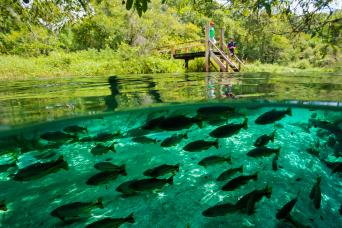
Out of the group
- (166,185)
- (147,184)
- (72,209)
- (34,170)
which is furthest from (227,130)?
(166,185)

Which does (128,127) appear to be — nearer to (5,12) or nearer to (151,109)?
(151,109)

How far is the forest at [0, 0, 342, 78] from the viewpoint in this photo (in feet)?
22.5

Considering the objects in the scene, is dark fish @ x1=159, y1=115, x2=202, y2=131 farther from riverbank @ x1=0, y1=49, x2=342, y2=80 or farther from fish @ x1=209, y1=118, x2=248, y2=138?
riverbank @ x1=0, y1=49, x2=342, y2=80

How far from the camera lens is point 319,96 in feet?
25.5

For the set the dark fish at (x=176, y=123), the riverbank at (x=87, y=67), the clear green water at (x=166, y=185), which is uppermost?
the riverbank at (x=87, y=67)

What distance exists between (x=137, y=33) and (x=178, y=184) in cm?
3774

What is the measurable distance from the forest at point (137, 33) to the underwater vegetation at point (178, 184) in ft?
7.27

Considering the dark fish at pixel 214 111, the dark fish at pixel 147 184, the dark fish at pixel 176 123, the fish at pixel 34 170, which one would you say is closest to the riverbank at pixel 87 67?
the dark fish at pixel 214 111

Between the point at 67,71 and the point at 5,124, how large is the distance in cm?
1973

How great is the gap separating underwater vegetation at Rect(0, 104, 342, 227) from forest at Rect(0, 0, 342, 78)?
221 centimetres

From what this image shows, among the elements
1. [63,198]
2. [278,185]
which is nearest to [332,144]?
[278,185]

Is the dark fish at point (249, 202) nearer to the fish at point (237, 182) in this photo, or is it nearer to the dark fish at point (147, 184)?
the fish at point (237, 182)

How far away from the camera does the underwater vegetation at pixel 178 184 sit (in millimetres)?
4082

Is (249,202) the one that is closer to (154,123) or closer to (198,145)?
(198,145)
